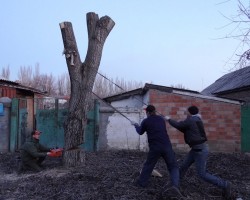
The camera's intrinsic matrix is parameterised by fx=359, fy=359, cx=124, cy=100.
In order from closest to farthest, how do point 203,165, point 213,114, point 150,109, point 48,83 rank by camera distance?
point 203,165, point 150,109, point 213,114, point 48,83

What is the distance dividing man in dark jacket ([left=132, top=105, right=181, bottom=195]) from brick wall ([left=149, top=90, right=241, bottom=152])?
5785mm

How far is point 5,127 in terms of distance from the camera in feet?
40.1

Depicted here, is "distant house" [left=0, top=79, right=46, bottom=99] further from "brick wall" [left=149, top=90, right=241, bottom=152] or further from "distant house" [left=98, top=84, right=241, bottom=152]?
"brick wall" [left=149, top=90, right=241, bottom=152]

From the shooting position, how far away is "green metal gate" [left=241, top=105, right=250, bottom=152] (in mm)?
12625

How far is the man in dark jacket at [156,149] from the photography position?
21.5ft

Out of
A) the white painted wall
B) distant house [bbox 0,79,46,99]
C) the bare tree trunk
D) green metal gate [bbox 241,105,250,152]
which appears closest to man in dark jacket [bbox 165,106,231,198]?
the bare tree trunk

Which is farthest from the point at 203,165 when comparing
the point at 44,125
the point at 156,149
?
the point at 44,125

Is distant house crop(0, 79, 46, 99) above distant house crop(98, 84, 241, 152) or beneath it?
above

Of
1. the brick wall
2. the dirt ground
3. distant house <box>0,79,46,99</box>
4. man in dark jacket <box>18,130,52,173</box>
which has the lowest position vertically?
the dirt ground

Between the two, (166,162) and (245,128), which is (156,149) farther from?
(245,128)

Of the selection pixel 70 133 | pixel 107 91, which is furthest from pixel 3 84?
pixel 107 91

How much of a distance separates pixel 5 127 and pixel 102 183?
6.39 metres

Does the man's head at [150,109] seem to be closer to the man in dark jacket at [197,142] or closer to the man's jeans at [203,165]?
the man in dark jacket at [197,142]

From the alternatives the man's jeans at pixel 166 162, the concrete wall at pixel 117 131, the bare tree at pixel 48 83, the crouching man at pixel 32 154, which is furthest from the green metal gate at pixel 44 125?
the bare tree at pixel 48 83
